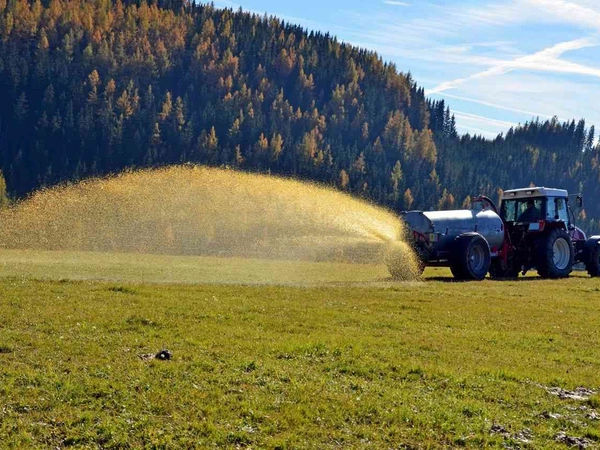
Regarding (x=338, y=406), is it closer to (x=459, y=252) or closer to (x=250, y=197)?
(x=459, y=252)

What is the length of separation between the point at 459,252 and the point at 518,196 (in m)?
9.19

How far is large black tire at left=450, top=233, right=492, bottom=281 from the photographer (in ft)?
127

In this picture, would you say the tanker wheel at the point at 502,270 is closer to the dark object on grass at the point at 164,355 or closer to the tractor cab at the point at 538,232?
the tractor cab at the point at 538,232

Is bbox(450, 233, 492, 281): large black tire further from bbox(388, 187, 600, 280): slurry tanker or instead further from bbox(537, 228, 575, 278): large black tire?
bbox(537, 228, 575, 278): large black tire

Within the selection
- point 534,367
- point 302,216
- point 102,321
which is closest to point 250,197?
point 302,216

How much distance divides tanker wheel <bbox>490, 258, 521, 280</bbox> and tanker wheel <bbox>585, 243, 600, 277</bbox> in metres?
6.70

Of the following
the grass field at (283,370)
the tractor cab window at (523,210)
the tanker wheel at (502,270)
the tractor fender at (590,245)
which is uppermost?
the tractor cab window at (523,210)

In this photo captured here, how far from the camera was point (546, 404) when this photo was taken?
13688mm

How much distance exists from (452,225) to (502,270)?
6.34 meters

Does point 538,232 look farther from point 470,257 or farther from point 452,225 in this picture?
point 452,225

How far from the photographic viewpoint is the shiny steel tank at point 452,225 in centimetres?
3828

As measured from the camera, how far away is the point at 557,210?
45.7 metres

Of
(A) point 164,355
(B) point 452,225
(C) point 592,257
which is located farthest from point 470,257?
(A) point 164,355

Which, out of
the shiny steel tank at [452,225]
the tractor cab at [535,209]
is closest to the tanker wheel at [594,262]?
the tractor cab at [535,209]
